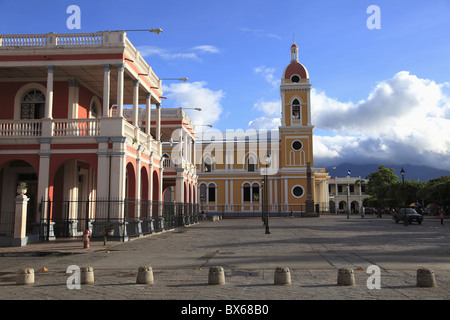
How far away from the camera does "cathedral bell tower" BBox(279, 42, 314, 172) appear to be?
61.6 m

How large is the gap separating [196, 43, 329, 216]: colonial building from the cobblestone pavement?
43.3 m

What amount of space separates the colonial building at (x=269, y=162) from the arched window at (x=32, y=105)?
40.1 metres

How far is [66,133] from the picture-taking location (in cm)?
2156

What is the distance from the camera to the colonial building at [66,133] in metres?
20.8

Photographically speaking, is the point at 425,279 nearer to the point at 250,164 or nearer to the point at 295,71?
the point at 295,71

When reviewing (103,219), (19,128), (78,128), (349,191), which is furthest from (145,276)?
(349,191)

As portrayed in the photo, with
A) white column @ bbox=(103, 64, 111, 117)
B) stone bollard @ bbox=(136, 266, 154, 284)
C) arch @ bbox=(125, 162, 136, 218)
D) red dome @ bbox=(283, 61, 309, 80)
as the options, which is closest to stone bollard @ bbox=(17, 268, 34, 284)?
stone bollard @ bbox=(136, 266, 154, 284)

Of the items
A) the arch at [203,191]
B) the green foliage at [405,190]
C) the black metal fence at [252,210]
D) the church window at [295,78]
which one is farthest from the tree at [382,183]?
the arch at [203,191]

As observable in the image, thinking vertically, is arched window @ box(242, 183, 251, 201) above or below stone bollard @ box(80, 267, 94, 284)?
above

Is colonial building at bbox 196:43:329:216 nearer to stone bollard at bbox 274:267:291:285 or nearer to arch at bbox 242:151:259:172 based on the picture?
arch at bbox 242:151:259:172

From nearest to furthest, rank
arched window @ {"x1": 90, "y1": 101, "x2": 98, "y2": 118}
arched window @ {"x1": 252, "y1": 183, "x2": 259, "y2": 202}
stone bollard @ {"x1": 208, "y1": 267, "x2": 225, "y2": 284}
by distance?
1. stone bollard @ {"x1": 208, "y1": 267, "x2": 225, "y2": 284}
2. arched window @ {"x1": 90, "y1": 101, "x2": 98, "y2": 118}
3. arched window @ {"x1": 252, "y1": 183, "x2": 259, "y2": 202}

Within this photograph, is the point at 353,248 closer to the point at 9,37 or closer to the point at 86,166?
the point at 86,166

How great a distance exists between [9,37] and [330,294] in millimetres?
21703
